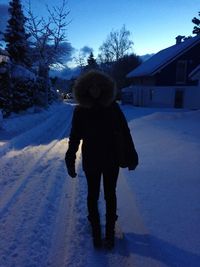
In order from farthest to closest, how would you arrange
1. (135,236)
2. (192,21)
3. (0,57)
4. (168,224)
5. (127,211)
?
(192,21) → (0,57) → (127,211) → (168,224) → (135,236)

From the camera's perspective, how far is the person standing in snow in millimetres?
3895

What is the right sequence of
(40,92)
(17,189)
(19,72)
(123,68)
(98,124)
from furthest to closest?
(123,68)
(40,92)
(19,72)
(17,189)
(98,124)

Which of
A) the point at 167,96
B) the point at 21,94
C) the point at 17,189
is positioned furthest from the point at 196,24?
the point at 17,189

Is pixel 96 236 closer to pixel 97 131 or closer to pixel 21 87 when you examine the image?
pixel 97 131

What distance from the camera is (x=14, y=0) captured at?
100 feet

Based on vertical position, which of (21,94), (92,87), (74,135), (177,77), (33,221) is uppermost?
(92,87)

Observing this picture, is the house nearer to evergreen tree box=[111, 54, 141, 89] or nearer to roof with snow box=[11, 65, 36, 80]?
roof with snow box=[11, 65, 36, 80]

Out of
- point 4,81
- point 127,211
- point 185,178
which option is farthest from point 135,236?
point 4,81

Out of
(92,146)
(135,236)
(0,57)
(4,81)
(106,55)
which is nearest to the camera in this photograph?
(92,146)

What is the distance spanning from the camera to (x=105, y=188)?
411 centimetres

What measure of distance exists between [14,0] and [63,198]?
28.5 m

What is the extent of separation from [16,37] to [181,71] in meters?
18.0

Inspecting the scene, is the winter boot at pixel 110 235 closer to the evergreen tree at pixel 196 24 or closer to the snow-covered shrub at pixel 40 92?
the snow-covered shrub at pixel 40 92

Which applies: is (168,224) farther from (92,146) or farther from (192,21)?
(192,21)
